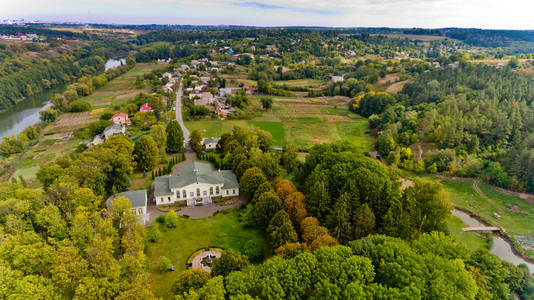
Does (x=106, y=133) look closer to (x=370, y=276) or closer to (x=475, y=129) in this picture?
(x=370, y=276)

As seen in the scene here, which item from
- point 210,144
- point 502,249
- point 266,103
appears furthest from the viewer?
point 266,103

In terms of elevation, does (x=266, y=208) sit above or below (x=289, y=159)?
below

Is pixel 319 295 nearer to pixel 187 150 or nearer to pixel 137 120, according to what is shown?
pixel 187 150

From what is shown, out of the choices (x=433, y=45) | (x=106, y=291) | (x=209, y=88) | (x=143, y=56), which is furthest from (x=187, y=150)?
(x=433, y=45)

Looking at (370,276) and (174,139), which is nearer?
(370,276)

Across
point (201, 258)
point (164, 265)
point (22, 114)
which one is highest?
point (22, 114)

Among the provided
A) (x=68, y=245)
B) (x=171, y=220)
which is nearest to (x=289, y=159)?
(x=171, y=220)

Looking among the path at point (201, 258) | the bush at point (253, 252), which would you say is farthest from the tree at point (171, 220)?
the bush at point (253, 252)
